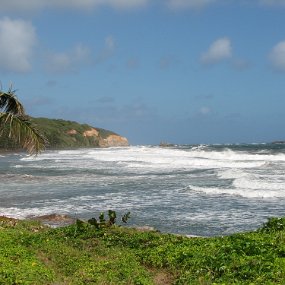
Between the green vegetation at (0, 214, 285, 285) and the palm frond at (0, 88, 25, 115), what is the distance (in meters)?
3.80

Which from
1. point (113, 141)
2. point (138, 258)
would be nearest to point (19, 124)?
point (138, 258)

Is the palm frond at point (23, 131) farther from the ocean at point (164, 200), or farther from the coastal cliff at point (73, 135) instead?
the coastal cliff at point (73, 135)

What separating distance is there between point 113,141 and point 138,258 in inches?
5515

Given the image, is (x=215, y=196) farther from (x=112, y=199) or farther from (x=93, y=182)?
(x=93, y=182)

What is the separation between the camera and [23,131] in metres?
14.5

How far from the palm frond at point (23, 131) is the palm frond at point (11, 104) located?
208mm

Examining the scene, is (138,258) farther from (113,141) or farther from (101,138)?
(113,141)

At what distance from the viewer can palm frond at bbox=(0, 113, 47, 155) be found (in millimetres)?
14242

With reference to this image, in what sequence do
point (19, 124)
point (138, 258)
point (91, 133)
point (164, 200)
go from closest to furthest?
point (138, 258)
point (19, 124)
point (164, 200)
point (91, 133)

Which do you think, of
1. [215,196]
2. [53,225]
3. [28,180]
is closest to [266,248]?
[53,225]

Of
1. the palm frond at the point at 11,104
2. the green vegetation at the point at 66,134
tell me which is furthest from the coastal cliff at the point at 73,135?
the palm frond at the point at 11,104

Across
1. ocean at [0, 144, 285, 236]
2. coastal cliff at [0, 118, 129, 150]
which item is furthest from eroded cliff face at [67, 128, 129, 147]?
ocean at [0, 144, 285, 236]

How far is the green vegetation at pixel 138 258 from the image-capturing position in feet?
29.0

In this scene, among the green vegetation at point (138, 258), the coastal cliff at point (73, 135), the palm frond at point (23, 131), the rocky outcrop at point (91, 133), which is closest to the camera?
the green vegetation at point (138, 258)
